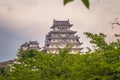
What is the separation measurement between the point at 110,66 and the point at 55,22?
95.8 meters

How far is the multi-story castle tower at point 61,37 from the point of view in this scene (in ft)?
320

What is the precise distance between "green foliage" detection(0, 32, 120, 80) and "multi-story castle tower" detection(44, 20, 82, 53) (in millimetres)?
74627

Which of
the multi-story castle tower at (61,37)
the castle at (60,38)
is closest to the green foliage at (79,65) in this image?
the castle at (60,38)

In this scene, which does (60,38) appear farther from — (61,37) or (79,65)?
(79,65)

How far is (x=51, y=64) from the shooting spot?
19188mm

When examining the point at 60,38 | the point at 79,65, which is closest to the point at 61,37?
the point at 60,38

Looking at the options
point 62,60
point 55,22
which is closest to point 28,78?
point 62,60

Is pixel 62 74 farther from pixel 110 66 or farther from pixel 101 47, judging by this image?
pixel 110 66

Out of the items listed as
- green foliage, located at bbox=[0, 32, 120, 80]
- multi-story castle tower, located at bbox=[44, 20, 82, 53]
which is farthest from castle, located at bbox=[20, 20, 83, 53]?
green foliage, located at bbox=[0, 32, 120, 80]

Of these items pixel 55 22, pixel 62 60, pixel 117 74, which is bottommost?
pixel 117 74

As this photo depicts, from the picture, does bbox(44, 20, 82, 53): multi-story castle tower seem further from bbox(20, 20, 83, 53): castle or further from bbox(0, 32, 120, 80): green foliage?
bbox(0, 32, 120, 80): green foliage

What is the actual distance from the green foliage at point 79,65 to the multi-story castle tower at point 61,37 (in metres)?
74.6

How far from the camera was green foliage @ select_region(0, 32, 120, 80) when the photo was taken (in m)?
15.6

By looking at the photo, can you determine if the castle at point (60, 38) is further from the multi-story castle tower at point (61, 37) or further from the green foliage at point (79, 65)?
the green foliage at point (79, 65)
